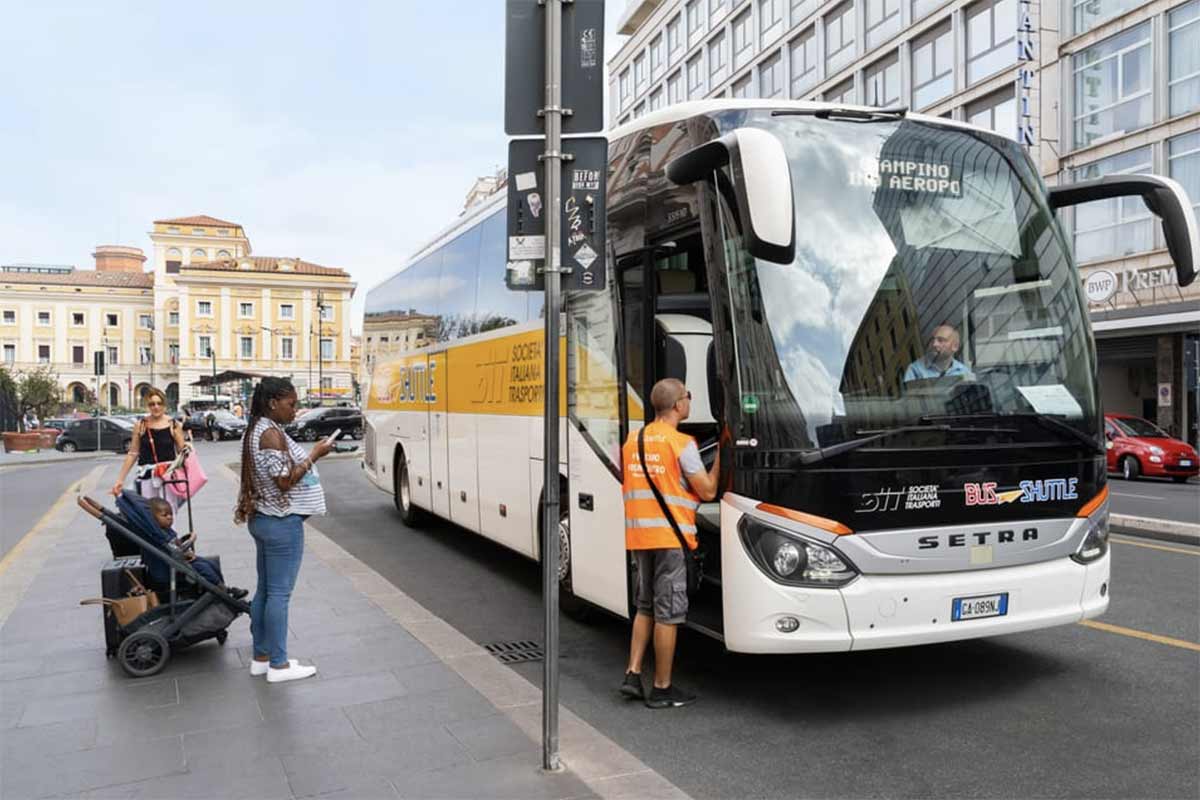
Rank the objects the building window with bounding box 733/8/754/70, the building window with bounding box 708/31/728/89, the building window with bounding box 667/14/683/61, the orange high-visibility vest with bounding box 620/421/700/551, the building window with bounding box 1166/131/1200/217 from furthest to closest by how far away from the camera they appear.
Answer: the building window with bounding box 667/14/683/61 < the building window with bounding box 708/31/728/89 < the building window with bounding box 733/8/754/70 < the building window with bounding box 1166/131/1200/217 < the orange high-visibility vest with bounding box 620/421/700/551

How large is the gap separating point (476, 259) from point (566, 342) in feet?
9.88

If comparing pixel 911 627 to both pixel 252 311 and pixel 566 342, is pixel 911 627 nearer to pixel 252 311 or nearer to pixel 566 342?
pixel 566 342

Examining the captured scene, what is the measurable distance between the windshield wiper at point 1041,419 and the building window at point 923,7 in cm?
3196

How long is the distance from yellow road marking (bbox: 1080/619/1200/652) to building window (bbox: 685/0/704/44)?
4829cm

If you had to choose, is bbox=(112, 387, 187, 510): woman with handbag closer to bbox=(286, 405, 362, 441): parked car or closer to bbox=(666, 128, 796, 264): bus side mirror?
bbox=(666, 128, 796, 264): bus side mirror

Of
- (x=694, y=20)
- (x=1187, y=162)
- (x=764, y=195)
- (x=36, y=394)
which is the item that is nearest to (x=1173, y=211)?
(x=764, y=195)

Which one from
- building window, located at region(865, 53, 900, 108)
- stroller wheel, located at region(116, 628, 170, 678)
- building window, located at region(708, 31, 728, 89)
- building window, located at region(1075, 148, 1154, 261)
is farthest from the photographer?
building window, located at region(708, 31, 728, 89)

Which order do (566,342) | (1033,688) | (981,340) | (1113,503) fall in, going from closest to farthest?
(981,340) → (1033,688) → (566,342) → (1113,503)

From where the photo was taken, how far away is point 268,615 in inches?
220

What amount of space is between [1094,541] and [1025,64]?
28.4m

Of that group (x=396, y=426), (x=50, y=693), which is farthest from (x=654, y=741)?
(x=396, y=426)

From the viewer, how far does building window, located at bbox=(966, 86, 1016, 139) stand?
3081cm

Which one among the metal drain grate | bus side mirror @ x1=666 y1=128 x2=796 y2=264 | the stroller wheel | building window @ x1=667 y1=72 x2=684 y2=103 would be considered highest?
building window @ x1=667 y1=72 x2=684 y2=103

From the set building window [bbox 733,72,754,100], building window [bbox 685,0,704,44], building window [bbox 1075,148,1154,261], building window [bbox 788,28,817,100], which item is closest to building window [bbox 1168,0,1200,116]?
building window [bbox 1075,148,1154,261]
